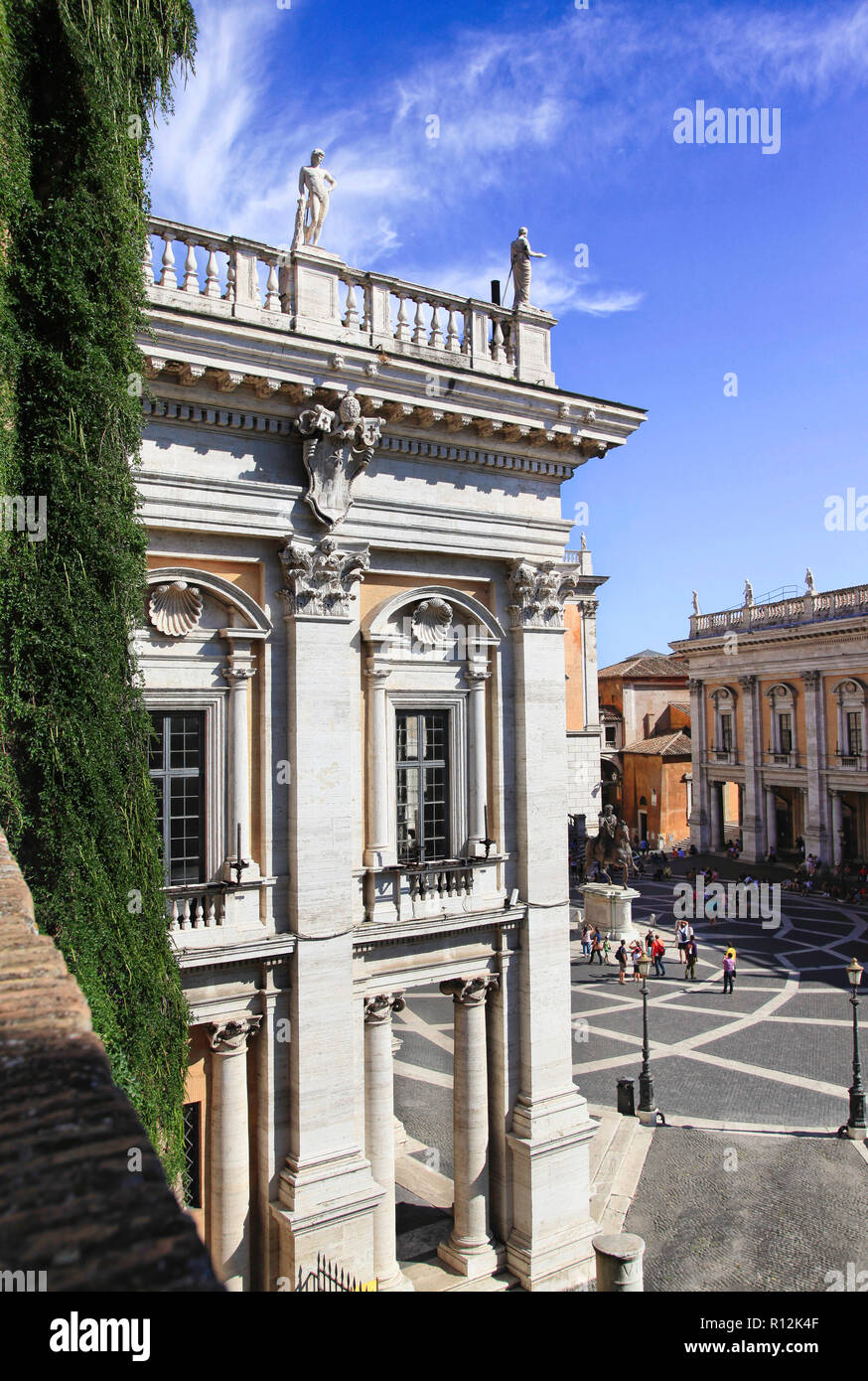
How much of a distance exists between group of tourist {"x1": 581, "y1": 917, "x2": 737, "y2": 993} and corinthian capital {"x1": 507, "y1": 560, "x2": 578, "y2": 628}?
17.7 meters

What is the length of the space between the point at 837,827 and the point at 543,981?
41027mm

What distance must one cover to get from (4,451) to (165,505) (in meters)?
2.66

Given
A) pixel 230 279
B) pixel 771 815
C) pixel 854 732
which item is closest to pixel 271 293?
pixel 230 279

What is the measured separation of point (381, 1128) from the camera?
43.2ft

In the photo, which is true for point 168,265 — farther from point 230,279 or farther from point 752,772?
point 752,772

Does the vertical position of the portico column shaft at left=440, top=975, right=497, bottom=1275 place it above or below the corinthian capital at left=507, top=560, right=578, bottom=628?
below

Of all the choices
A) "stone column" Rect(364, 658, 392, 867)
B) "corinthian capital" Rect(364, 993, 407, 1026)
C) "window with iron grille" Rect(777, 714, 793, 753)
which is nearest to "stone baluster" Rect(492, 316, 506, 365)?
"stone column" Rect(364, 658, 392, 867)

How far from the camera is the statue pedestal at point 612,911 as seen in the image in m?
34.7

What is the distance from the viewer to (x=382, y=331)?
13867 millimetres

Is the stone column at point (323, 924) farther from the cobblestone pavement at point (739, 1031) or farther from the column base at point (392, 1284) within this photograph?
the cobblestone pavement at point (739, 1031)

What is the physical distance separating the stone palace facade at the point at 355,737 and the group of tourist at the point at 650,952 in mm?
15914

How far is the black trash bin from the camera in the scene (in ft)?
67.5

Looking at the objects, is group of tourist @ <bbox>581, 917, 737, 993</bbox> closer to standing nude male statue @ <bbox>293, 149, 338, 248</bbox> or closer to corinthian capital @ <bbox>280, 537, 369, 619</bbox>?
corinthian capital @ <bbox>280, 537, 369, 619</bbox>
